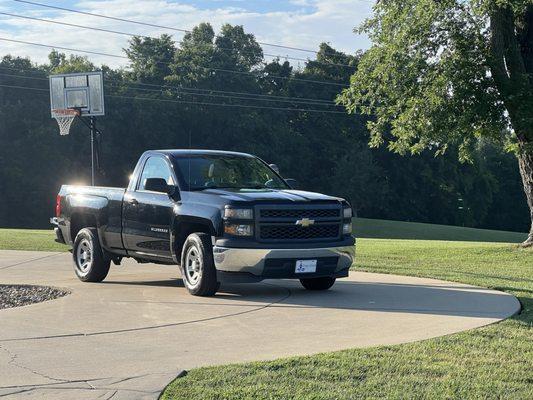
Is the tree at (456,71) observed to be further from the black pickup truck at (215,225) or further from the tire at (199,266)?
the tire at (199,266)

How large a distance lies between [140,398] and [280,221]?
5.29 metres

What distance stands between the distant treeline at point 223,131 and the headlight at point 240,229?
Answer: 176 ft

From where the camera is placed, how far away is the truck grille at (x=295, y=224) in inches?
433

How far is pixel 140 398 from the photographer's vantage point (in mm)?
5992

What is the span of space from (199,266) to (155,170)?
2.10 meters

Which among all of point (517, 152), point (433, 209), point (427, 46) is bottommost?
point (433, 209)

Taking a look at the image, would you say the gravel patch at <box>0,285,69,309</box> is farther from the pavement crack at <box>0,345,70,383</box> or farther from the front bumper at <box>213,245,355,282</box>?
the pavement crack at <box>0,345,70,383</box>

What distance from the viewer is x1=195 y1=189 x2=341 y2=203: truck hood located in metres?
11.1

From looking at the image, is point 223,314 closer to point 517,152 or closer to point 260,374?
point 260,374

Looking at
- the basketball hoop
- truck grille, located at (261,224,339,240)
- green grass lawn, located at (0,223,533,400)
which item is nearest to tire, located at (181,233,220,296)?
truck grille, located at (261,224,339,240)

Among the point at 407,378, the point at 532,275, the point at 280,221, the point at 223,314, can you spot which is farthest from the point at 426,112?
the point at 407,378

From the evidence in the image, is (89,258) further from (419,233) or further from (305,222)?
(419,233)

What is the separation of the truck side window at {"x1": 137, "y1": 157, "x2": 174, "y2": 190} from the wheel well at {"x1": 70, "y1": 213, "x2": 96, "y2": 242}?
151cm

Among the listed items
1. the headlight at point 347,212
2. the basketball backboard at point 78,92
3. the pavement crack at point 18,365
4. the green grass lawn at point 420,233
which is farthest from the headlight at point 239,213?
the green grass lawn at point 420,233
